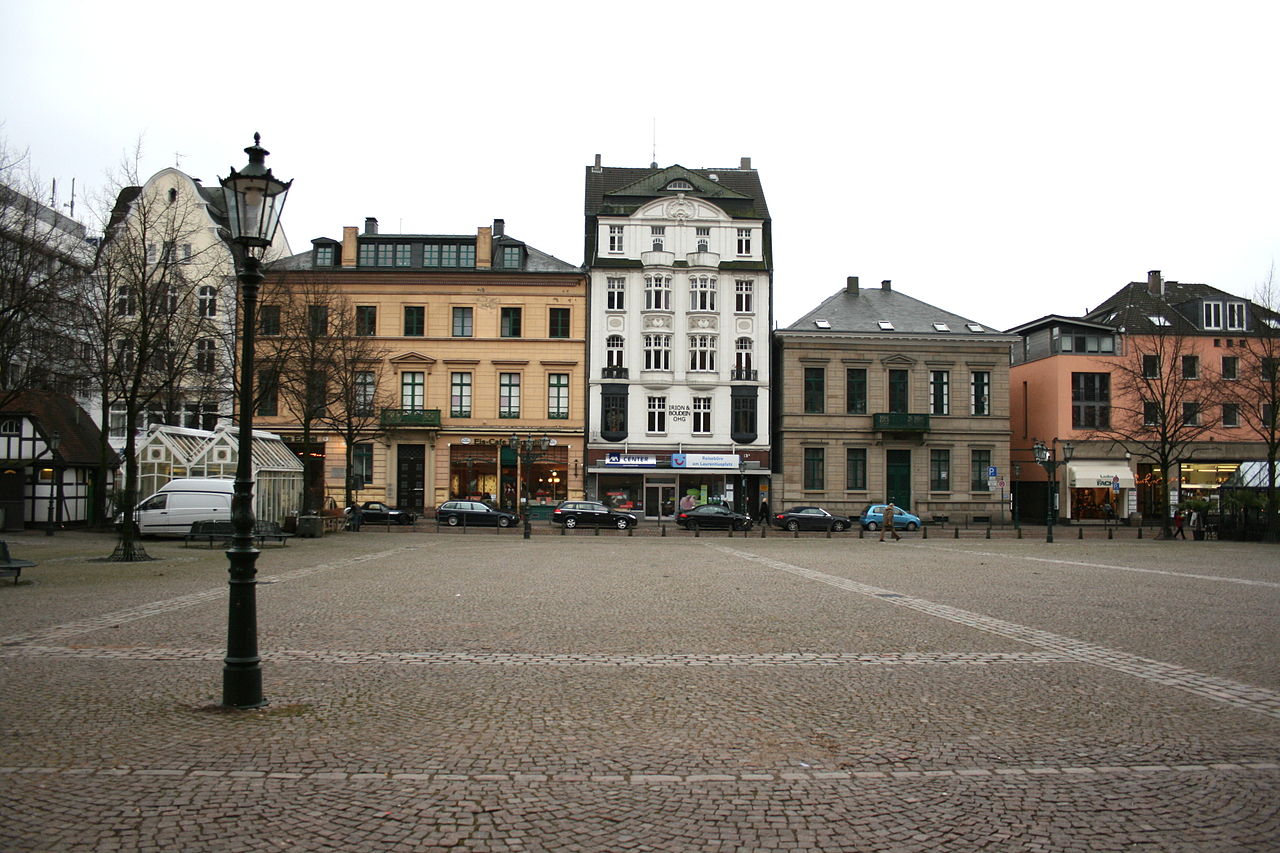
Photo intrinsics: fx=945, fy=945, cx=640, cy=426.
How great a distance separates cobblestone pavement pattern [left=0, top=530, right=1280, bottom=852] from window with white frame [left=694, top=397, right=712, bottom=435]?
3637cm

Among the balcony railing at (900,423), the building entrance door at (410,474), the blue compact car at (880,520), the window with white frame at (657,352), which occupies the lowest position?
the blue compact car at (880,520)

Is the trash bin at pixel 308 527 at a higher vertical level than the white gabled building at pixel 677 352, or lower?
lower

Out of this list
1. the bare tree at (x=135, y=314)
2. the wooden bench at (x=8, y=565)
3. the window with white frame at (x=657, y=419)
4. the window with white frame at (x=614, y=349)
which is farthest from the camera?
the window with white frame at (x=614, y=349)

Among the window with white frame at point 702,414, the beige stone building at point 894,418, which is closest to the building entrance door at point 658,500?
the window with white frame at point 702,414

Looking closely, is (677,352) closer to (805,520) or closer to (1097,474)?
(805,520)

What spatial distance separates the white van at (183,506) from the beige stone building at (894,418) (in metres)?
29.8

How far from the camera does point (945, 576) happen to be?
19.6 m

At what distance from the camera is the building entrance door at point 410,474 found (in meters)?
50.4

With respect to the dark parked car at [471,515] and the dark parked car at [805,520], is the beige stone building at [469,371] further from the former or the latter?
the dark parked car at [805,520]

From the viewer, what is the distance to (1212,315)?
55.7 m

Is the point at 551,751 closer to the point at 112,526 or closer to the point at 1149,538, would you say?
the point at 112,526

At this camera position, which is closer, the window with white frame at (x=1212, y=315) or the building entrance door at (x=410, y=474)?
the building entrance door at (x=410, y=474)

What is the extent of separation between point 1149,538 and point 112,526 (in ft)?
137

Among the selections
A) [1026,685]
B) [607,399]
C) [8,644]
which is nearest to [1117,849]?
[1026,685]
